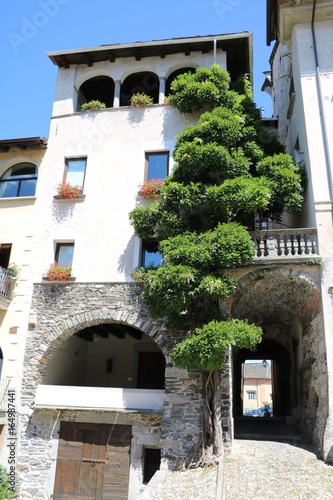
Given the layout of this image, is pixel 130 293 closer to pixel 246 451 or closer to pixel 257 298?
pixel 257 298

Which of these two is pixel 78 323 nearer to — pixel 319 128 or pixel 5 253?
pixel 5 253

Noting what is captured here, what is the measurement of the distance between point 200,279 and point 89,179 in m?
5.76

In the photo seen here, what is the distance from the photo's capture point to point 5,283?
513 inches

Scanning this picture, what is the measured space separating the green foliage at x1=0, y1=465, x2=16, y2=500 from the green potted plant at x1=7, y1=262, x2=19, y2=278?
529cm

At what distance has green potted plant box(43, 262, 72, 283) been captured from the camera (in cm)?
1289

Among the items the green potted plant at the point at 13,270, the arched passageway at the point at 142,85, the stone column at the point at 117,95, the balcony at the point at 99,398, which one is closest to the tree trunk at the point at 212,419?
the balcony at the point at 99,398

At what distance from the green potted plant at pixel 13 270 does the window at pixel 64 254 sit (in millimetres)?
1219

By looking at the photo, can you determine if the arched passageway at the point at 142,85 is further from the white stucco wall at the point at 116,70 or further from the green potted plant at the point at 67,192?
the green potted plant at the point at 67,192

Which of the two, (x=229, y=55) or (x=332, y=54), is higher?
(x=229, y=55)

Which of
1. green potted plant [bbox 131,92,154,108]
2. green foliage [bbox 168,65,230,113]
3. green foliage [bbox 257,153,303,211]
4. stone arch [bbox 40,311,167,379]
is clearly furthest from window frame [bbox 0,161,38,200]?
green foliage [bbox 257,153,303,211]

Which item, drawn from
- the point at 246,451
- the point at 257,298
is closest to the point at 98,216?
the point at 257,298

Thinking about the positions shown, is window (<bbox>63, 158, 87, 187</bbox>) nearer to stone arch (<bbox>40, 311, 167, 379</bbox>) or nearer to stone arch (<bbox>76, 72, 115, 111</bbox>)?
stone arch (<bbox>76, 72, 115, 111</bbox>)

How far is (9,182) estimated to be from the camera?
1507 cm

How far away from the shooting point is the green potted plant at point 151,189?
43.3ft
